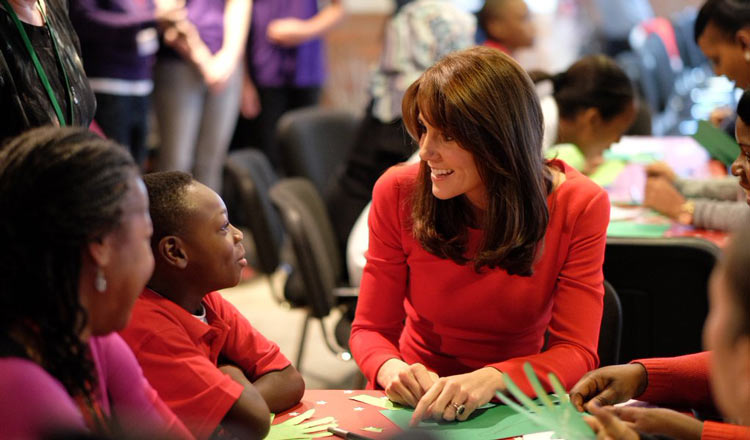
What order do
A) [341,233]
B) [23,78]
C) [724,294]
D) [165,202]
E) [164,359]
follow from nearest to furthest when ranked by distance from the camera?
[724,294]
[164,359]
[165,202]
[23,78]
[341,233]

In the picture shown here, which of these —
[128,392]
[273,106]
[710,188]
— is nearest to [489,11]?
[710,188]

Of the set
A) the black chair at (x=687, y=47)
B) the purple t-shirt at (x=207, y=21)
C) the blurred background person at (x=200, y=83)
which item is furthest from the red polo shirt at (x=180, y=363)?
the black chair at (x=687, y=47)

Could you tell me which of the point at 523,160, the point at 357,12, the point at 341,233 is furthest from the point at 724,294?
the point at 357,12

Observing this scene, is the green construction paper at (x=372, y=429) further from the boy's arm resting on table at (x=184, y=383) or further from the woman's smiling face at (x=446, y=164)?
the woman's smiling face at (x=446, y=164)

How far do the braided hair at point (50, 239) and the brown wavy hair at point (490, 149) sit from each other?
0.75 metres

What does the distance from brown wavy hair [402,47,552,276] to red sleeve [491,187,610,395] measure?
0.08 m

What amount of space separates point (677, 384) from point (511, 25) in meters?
2.58

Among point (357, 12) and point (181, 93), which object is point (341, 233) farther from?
point (357, 12)

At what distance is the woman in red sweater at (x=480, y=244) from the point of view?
161cm

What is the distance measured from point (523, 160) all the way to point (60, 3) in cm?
104

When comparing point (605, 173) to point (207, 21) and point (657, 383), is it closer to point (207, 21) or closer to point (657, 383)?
point (657, 383)

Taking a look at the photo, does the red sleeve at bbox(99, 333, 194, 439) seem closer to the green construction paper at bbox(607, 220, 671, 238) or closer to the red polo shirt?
the red polo shirt

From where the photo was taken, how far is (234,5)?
184 inches

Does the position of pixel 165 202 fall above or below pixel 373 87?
above
